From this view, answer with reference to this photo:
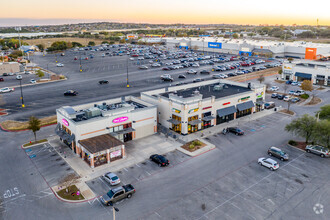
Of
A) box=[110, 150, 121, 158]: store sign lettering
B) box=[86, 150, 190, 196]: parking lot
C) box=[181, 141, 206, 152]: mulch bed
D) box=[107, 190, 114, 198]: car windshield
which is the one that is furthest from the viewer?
box=[181, 141, 206, 152]: mulch bed

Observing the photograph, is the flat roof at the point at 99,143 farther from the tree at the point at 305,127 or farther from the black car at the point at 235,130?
the tree at the point at 305,127

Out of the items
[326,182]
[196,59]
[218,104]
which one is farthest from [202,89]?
[196,59]

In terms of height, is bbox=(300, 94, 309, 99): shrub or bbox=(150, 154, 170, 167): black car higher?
bbox=(300, 94, 309, 99): shrub

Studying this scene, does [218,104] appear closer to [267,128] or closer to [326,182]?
[267,128]

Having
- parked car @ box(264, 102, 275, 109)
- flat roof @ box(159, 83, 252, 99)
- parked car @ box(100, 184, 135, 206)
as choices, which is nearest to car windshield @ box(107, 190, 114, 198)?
parked car @ box(100, 184, 135, 206)

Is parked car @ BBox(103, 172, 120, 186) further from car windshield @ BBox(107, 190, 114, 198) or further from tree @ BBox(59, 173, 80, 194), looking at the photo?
tree @ BBox(59, 173, 80, 194)

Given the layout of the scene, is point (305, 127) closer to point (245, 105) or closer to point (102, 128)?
point (245, 105)

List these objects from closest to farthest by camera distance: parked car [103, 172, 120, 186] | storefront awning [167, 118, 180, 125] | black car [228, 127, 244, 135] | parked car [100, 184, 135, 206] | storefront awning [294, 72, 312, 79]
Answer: parked car [100, 184, 135, 206]
parked car [103, 172, 120, 186]
storefront awning [167, 118, 180, 125]
black car [228, 127, 244, 135]
storefront awning [294, 72, 312, 79]
